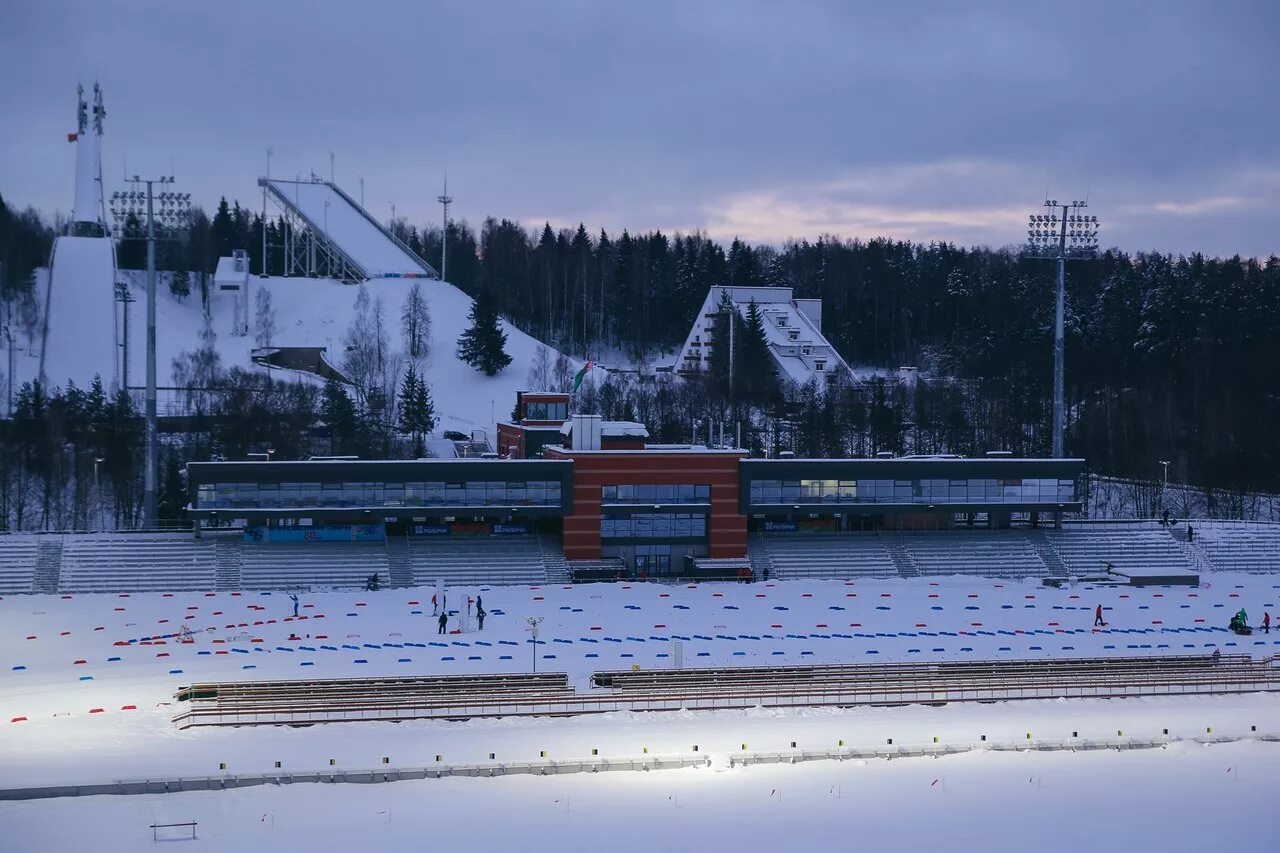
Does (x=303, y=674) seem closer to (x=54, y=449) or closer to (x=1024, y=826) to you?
(x=1024, y=826)

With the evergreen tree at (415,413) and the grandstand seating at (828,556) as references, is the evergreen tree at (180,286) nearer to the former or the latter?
the evergreen tree at (415,413)

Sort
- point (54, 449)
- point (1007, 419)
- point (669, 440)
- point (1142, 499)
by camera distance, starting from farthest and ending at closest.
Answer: point (1007, 419)
point (669, 440)
point (1142, 499)
point (54, 449)

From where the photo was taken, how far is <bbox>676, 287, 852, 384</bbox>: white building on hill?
8844cm

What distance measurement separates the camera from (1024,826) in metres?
21.5

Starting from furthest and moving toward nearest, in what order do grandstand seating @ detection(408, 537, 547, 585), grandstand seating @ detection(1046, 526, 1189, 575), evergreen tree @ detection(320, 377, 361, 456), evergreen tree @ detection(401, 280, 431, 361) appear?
evergreen tree @ detection(401, 280, 431, 361)
evergreen tree @ detection(320, 377, 361, 456)
grandstand seating @ detection(1046, 526, 1189, 575)
grandstand seating @ detection(408, 537, 547, 585)

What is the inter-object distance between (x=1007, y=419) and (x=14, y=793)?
61.6 m

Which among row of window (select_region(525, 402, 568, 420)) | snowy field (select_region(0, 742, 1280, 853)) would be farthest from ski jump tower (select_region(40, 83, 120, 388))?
snowy field (select_region(0, 742, 1280, 853))

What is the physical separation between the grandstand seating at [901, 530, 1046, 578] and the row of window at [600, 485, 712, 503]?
8.35 m

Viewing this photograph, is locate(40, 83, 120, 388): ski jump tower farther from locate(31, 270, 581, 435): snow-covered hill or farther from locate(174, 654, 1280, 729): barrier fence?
locate(174, 654, 1280, 729): barrier fence

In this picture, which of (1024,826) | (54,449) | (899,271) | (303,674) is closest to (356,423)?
→ (54,449)

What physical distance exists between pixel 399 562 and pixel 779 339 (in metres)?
50.1

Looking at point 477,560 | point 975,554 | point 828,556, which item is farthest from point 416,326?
point 975,554

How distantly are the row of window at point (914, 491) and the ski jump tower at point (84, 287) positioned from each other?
43.3m

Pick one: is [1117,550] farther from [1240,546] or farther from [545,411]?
[545,411]
